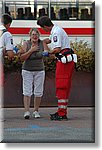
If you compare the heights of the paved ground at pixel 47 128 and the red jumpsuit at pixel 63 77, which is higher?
the red jumpsuit at pixel 63 77

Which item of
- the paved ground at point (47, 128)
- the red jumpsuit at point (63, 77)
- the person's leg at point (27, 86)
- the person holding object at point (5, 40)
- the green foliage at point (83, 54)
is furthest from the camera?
the green foliage at point (83, 54)

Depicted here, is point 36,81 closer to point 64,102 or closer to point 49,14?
point 64,102

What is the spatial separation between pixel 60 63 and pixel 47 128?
80 cm

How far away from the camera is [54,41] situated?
603cm

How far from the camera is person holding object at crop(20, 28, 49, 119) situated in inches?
255

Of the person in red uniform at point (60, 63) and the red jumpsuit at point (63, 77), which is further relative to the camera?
the red jumpsuit at point (63, 77)

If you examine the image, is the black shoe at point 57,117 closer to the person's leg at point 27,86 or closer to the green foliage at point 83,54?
the person's leg at point 27,86

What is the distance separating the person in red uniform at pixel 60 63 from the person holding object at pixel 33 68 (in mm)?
169

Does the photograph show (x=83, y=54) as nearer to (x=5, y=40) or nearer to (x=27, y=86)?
(x=27, y=86)

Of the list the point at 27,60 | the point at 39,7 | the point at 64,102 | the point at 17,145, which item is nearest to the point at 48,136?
the point at 17,145

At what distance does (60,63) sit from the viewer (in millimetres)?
6207

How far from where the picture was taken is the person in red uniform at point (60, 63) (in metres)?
6.03

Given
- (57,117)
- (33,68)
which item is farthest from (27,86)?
(57,117)

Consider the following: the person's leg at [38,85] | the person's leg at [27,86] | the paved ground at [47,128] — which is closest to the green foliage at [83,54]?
the paved ground at [47,128]
